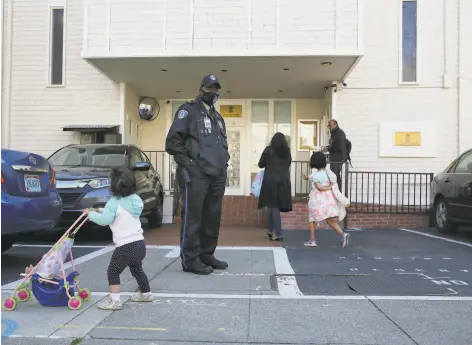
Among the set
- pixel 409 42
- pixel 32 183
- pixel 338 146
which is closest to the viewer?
pixel 32 183

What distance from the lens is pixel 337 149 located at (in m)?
9.67

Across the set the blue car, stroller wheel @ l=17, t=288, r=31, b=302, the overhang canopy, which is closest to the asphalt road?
stroller wheel @ l=17, t=288, r=31, b=302

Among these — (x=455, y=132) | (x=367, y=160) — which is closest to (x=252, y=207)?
(x=367, y=160)

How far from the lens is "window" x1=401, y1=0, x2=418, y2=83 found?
11.9m

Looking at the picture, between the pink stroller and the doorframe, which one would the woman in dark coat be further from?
the doorframe

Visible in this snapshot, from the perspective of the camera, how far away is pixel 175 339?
122 inches

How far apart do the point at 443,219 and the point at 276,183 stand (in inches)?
131

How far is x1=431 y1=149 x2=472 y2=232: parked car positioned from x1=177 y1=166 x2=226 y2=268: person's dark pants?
455 cm

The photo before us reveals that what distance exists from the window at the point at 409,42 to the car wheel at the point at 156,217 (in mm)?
7004

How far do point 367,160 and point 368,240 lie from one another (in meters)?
4.26

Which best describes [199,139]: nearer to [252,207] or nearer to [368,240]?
[368,240]

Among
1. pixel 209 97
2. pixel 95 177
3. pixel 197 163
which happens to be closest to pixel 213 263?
pixel 197 163

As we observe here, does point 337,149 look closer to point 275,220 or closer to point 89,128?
point 275,220

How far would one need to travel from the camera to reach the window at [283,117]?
541 inches
